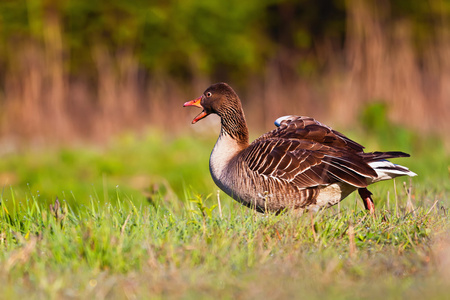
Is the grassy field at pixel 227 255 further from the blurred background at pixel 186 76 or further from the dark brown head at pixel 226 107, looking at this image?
the blurred background at pixel 186 76

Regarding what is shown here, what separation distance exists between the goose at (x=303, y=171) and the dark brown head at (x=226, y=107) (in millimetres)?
499

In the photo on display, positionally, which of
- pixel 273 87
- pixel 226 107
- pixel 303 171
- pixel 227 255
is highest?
pixel 273 87

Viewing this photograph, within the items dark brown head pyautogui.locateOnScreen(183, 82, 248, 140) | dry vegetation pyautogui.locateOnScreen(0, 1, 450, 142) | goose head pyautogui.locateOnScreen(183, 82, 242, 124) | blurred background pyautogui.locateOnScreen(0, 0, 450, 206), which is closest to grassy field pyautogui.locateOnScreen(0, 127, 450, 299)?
dark brown head pyautogui.locateOnScreen(183, 82, 248, 140)

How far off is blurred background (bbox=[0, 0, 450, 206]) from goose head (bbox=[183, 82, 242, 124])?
908mm

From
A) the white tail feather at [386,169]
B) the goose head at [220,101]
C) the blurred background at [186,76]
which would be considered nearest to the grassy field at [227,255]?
the white tail feather at [386,169]

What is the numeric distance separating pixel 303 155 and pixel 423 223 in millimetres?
1176

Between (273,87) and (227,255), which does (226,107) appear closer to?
(227,255)

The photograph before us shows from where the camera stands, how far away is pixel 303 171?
4859mm

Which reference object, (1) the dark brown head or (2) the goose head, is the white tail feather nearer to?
(1) the dark brown head

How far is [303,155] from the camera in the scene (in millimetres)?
4918

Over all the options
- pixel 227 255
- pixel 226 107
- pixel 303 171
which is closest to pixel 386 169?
pixel 303 171

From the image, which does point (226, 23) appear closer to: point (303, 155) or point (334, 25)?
point (334, 25)

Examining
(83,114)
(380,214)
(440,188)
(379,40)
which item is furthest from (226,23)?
(380,214)

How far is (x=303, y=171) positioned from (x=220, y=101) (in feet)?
4.49
